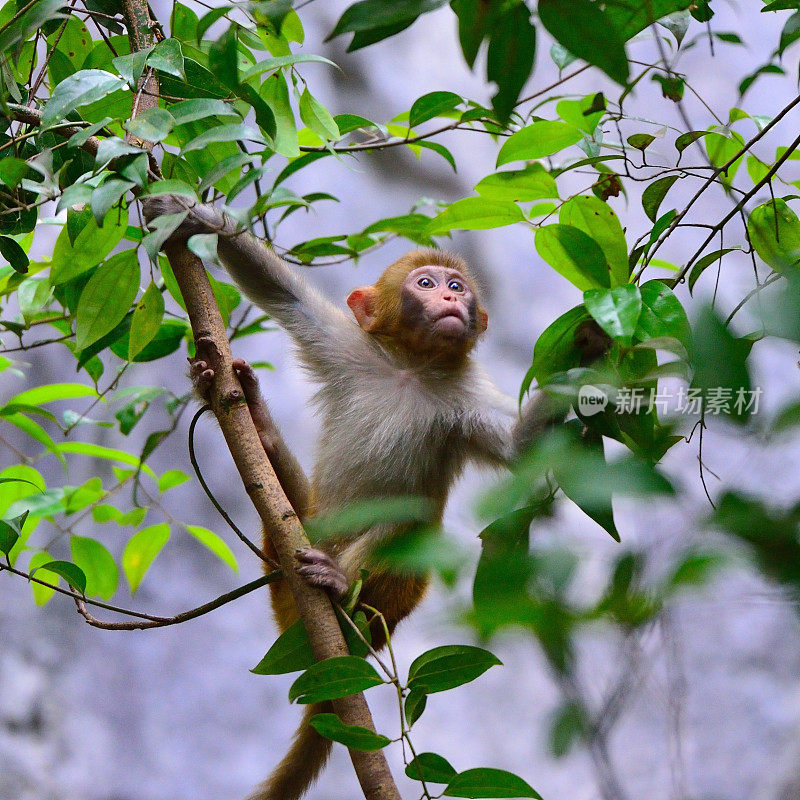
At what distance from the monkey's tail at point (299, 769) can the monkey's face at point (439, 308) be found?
3.65 ft

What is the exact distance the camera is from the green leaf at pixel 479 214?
65.0 inches

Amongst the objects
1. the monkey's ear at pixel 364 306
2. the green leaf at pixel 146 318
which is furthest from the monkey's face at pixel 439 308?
the green leaf at pixel 146 318

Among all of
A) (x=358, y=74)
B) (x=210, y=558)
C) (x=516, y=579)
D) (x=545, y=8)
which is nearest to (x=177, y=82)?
(x=545, y=8)

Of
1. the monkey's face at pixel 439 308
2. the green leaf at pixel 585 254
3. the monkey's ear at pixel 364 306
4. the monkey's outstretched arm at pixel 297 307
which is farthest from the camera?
the monkey's ear at pixel 364 306

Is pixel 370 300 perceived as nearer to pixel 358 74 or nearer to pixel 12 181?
pixel 12 181

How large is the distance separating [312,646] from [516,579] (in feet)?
3.63

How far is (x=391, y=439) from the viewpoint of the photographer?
2.36 m

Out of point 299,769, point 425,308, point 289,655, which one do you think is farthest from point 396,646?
point 289,655

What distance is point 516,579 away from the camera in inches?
20.1

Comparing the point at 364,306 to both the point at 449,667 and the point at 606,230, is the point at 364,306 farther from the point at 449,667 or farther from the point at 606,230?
the point at 449,667

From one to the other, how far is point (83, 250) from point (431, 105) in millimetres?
850

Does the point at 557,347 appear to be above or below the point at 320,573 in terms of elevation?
above

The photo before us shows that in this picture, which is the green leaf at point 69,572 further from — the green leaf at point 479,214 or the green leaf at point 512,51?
the green leaf at point 512,51

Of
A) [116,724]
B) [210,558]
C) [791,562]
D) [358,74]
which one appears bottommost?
[791,562]
